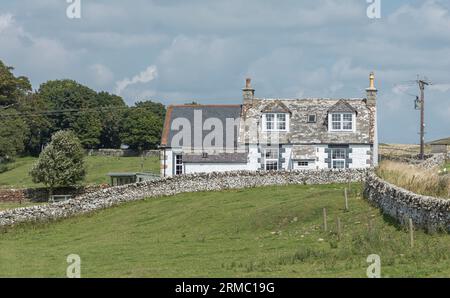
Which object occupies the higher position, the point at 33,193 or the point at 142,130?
the point at 142,130

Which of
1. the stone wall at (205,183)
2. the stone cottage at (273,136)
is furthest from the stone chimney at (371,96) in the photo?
the stone wall at (205,183)

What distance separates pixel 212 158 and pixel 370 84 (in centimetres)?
1415

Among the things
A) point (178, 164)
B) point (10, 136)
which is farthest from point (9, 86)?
point (178, 164)

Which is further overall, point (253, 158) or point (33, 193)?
point (33, 193)

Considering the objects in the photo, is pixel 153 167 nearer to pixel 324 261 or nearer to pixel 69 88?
pixel 69 88

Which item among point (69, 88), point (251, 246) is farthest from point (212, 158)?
point (69, 88)

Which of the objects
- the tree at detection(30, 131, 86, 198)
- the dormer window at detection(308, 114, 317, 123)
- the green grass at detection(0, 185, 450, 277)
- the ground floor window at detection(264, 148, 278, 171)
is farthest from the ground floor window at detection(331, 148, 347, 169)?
the tree at detection(30, 131, 86, 198)

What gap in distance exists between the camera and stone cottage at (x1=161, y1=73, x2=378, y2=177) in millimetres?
66938

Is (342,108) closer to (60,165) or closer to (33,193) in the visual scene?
(60,165)

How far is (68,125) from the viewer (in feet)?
424

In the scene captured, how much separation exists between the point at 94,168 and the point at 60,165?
27101 mm

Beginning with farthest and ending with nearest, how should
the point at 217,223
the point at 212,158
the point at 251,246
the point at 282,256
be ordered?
the point at 212,158, the point at 217,223, the point at 251,246, the point at 282,256

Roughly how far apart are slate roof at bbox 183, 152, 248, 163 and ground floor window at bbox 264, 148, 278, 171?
1.64 meters

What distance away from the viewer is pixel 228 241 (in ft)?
116
